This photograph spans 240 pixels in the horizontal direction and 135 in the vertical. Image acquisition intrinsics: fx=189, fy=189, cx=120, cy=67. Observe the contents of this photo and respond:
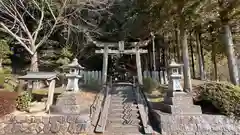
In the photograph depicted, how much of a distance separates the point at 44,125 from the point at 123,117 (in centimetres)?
317

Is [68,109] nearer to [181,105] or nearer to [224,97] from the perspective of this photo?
[181,105]

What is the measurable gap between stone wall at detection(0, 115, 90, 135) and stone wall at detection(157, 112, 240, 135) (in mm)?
3066

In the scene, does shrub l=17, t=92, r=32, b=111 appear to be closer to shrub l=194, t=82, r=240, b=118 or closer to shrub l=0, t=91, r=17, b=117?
shrub l=0, t=91, r=17, b=117

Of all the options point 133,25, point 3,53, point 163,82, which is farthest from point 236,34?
point 3,53

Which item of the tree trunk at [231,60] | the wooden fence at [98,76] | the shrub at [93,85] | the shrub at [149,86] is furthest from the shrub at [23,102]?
the tree trunk at [231,60]

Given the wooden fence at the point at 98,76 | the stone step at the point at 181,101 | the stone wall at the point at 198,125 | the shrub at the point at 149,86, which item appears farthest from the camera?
the wooden fence at the point at 98,76

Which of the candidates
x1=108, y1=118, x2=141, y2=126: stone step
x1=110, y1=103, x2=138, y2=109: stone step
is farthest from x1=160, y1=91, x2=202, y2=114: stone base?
x1=110, y1=103, x2=138, y2=109: stone step

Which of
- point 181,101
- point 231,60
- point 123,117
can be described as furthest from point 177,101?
point 231,60

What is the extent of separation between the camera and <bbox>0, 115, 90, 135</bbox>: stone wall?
732 cm

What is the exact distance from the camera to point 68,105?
779cm

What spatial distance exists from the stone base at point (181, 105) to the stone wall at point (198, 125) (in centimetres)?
26

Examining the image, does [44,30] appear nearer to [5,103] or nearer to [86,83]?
[86,83]

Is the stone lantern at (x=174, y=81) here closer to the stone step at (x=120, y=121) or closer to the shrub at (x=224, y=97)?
the shrub at (x=224, y=97)

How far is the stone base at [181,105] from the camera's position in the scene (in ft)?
24.6
